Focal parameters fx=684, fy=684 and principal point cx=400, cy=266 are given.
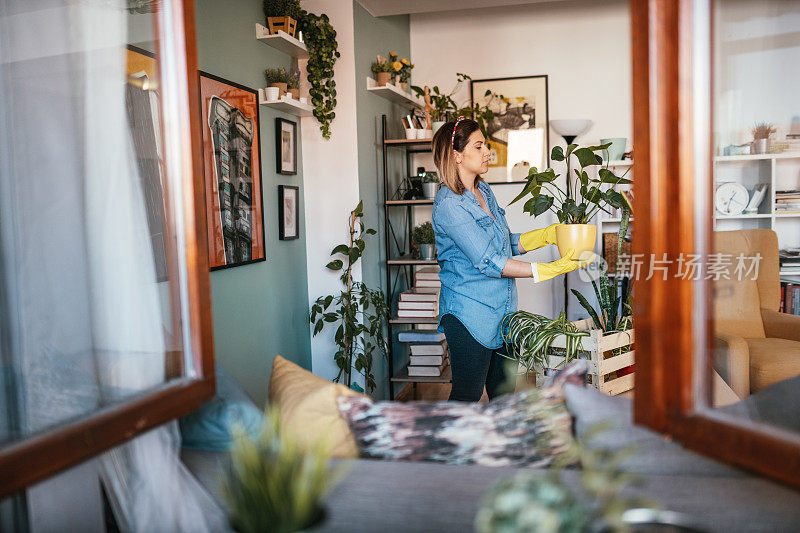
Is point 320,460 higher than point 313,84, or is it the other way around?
point 313,84

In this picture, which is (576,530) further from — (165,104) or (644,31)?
(165,104)

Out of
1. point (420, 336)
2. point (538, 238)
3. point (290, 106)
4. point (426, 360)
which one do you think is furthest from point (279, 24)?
point (426, 360)

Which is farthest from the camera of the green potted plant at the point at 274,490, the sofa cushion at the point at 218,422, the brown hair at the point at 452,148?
the brown hair at the point at 452,148

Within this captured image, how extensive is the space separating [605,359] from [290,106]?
72.8 inches

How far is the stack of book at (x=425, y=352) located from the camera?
400cm

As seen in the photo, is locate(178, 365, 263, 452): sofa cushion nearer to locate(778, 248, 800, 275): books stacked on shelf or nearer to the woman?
the woman

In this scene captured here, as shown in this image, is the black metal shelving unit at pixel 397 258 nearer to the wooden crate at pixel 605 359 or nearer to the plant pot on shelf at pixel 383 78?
the plant pot on shelf at pixel 383 78

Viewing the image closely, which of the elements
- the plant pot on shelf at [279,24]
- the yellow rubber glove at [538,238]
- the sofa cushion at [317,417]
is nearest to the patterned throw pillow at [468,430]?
the sofa cushion at [317,417]

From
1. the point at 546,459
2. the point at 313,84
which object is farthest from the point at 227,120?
the point at 546,459

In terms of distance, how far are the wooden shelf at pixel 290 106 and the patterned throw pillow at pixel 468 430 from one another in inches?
78.9

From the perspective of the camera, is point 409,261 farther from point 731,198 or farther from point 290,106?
point 731,198

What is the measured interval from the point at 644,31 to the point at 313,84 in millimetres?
2566

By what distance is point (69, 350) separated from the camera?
135 cm

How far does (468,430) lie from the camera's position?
1.38m
